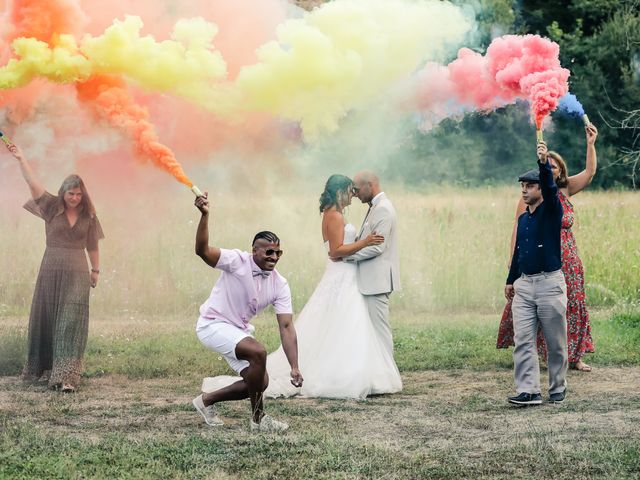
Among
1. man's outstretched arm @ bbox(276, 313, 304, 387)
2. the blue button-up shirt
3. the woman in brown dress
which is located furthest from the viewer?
the woman in brown dress

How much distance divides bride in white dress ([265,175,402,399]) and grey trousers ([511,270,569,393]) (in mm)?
1232

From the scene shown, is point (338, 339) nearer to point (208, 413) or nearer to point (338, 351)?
point (338, 351)

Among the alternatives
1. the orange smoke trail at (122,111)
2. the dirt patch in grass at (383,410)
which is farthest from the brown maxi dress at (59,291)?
the orange smoke trail at (122,111)

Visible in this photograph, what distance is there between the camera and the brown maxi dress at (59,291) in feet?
29.0

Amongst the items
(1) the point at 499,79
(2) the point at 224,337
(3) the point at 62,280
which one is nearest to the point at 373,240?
(1) the point at 499,79

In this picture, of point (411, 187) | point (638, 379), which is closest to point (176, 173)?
point (638, 379)

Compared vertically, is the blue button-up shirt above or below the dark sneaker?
above

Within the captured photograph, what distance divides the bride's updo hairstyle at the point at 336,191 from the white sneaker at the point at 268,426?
2362 mm

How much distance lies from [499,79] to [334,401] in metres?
2.89

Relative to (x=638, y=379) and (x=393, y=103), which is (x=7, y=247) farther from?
(x=638, y=379)

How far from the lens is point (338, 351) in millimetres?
8508

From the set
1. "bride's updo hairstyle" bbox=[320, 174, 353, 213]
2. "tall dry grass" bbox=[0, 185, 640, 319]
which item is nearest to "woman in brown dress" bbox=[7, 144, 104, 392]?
"bride's updo hairstyle" bbox=[320, 174, 353, 213]

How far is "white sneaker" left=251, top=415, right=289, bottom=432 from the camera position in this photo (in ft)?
22.2

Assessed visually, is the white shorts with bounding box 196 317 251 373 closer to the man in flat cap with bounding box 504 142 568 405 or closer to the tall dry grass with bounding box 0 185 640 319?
the man in flat cap with bounding box 504 142 568 405
